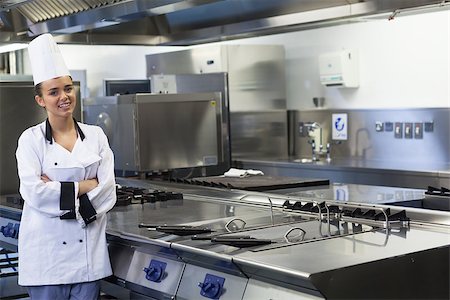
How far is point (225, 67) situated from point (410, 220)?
4082mm

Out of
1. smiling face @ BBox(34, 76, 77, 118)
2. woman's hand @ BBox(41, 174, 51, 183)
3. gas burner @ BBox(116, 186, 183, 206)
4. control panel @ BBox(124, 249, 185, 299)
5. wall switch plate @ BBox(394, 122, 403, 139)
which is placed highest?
smiling face @ BBox(34, 76, 77, 118)

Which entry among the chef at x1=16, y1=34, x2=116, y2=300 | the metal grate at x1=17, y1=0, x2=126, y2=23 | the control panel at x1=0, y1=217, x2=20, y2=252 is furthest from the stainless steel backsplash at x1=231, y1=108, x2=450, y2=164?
the chef at x1=16, y1=34, x2=116, y2=300

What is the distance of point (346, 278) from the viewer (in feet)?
6.54

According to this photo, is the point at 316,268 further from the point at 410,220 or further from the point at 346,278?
the point at 410,220

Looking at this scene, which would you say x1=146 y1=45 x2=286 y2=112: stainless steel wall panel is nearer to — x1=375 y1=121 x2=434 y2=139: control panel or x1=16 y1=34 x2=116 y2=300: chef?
x1=375 y1=121 x2=434 y2=139: control panel

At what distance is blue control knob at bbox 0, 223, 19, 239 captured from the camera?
345 cm

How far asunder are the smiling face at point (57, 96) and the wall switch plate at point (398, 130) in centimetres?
351

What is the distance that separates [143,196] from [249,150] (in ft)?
10.3

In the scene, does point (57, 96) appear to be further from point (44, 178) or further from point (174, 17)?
point (174, 17)

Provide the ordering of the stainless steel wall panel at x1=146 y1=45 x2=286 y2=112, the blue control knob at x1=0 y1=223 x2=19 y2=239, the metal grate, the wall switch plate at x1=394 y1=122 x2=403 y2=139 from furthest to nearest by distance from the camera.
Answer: the stainless steel wall panel at x1=146 y1=45 x2=286 y2=112, the wall switch plate at x1=394 y1=122 x2=403 y2=139, the metal grate, the blue control knob at x1=0 y1=223 x2=19 y2=239

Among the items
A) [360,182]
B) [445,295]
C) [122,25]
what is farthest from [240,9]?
[445,295]

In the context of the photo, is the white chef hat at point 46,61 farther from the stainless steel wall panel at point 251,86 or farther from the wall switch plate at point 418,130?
the stainless steel wall panel at point 251,86

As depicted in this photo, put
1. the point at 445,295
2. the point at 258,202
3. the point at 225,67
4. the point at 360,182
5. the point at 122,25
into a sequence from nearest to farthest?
the point at 445,295 → the point at 258,202 → the point at 122,25 → the point at 360,182 → the point at 225,67

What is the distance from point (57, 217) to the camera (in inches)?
108
